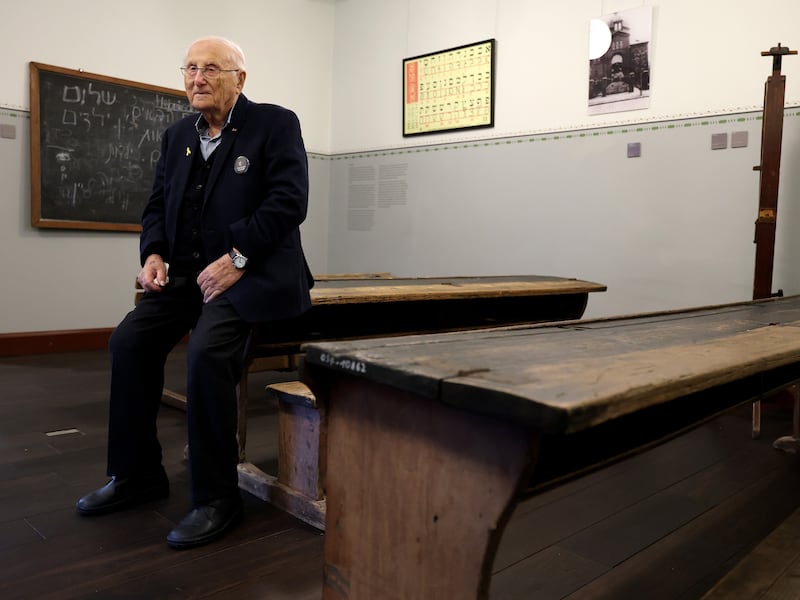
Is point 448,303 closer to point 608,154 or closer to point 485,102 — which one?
point 608,154

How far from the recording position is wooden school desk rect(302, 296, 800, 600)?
0.84 meters

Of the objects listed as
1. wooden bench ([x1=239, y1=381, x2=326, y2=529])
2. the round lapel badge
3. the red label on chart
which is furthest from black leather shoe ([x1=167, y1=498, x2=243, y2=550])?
the red label on chart

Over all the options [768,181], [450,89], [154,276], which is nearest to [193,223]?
[154,276]

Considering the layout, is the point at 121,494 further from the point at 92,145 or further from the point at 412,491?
the point at 92,145

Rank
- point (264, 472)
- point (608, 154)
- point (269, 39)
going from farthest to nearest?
point (269, 39) < point (608, 154) < point (264, 472)

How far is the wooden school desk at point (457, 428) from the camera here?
33.1 inches

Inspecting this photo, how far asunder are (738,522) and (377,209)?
13.9ft

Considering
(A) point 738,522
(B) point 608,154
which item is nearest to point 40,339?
(B) point 608,154

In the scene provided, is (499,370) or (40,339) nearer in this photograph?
(499,370)

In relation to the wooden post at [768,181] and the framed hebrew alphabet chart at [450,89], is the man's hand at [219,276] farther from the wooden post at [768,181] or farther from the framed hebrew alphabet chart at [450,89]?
the framed hebrew alphabet chart at [450,89]

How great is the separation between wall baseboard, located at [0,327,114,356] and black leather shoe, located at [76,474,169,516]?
290 centimetres

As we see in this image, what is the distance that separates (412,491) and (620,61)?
158 inches

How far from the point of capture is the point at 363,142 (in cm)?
591

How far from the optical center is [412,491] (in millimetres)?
983
